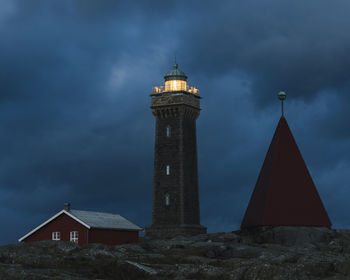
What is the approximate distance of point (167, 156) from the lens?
63875 millimetres

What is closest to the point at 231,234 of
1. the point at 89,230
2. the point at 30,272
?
the point at 89,230

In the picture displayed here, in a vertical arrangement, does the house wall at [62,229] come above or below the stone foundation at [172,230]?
→ below

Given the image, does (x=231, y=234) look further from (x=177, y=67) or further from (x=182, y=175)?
(x=177, y=67)

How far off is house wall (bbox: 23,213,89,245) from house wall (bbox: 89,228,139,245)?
0.65 m

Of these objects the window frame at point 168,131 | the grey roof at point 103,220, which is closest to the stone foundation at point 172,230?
the window frame at point 168,131

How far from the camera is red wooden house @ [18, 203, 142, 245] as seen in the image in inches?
1838

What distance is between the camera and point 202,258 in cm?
3572

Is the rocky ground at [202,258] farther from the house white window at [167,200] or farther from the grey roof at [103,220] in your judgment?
the house white window at [167,200]

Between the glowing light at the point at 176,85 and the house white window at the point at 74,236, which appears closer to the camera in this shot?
the house white window at the point at 74,236

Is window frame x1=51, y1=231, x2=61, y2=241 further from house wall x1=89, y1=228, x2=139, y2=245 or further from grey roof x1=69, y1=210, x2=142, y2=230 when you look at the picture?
house wall x1=89, y1=228, x2=139, y2=245

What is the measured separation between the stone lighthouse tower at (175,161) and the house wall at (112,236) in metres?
10.8

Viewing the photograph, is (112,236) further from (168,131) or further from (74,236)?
(168,131)

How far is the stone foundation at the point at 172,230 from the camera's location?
61.2 m

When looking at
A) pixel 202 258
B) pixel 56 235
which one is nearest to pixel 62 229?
pixel 56 235
